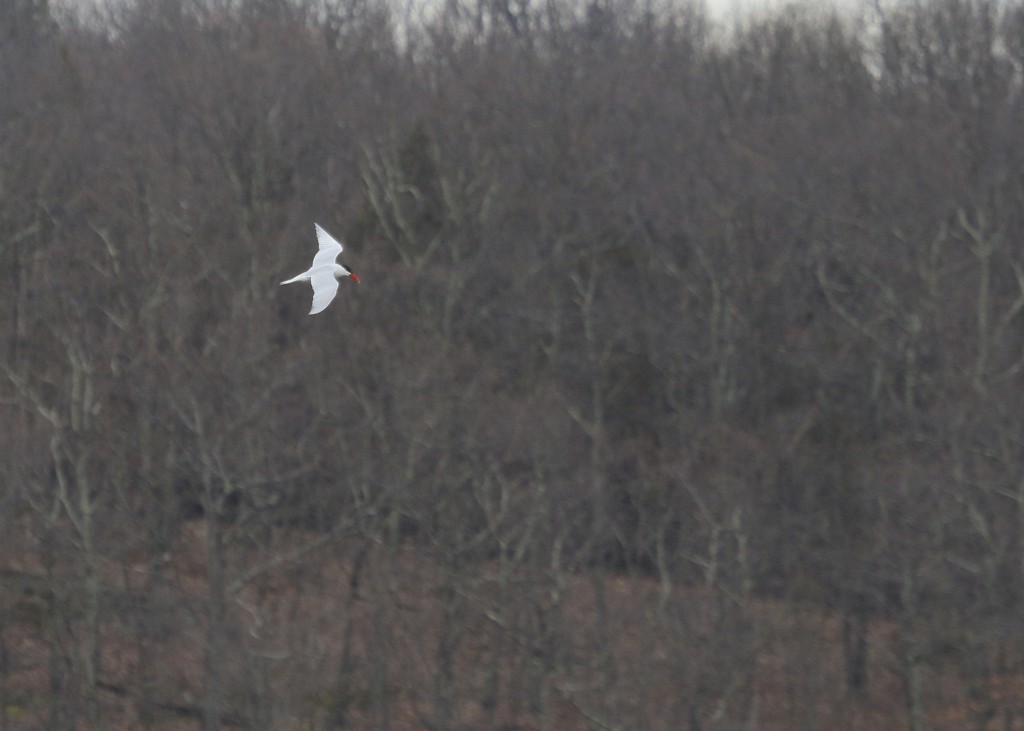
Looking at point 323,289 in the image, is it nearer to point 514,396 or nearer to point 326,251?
point 326,251

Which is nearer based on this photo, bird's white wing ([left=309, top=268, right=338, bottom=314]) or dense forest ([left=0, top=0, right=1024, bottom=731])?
bird's white wing ([left=309, top=268, right=338, bottom=314])

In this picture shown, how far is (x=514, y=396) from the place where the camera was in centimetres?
2875

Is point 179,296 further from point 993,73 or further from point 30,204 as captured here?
point 993,73

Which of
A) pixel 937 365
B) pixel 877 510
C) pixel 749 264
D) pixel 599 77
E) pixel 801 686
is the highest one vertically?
pixel 599 77

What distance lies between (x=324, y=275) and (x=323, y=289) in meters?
0.45

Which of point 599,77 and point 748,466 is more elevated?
point 599,77

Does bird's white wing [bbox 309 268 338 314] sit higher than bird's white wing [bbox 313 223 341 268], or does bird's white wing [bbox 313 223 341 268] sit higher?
bird's white wing [bbox 313 223 341 268]

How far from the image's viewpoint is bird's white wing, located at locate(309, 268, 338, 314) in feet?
44.1

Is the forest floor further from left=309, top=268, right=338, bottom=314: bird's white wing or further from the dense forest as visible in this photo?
left=309, top=268, right=338, bottom=314: bird's white wing

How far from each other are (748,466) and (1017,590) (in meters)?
5.28

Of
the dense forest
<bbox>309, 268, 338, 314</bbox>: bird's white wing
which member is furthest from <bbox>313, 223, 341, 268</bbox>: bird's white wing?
the dense forest

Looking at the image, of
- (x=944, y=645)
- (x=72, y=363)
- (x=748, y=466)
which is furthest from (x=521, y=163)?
(x=944, y=645)

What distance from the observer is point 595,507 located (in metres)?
27.2

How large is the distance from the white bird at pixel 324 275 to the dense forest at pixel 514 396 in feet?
28.2
